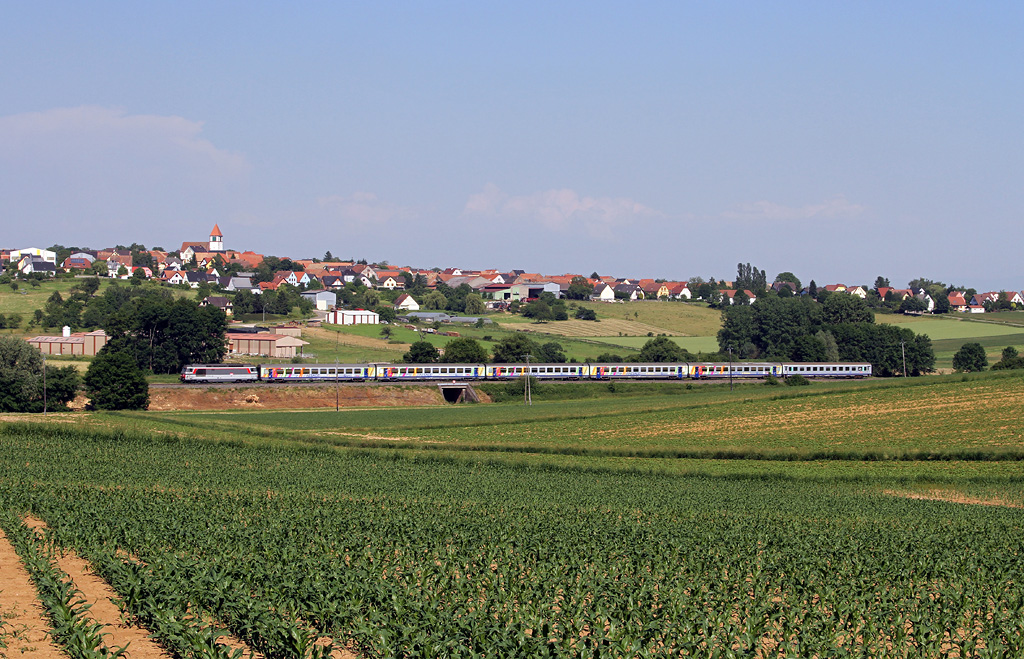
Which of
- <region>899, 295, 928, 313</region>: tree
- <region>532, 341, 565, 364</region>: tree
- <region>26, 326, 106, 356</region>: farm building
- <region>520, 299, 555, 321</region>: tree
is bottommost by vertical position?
<region>532, 341, 565, 364</region>: tree

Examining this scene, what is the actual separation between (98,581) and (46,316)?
124099mm

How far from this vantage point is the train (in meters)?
88.9

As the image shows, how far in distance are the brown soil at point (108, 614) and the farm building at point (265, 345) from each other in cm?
9068

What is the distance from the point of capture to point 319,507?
29516 millimetres

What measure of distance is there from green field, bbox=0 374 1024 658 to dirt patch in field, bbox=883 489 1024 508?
20 centimetres

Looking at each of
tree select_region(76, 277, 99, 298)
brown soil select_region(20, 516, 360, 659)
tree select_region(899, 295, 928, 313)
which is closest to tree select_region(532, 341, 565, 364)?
tree select_region(76, 277, 99, 298)

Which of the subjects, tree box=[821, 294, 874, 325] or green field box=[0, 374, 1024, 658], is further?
tree box=[821, 294, 874, 325]

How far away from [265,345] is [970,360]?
81.1 meters

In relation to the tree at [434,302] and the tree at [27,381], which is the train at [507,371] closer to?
the tree at [27,381]

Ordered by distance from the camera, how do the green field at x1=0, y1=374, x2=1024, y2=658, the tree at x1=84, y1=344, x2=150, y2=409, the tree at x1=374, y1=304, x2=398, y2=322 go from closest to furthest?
the green field at x1=0, y1=374, x2=1024, y2=658, the tree at x1=84, y1=344, x2=150, y2=409, the tree at x1=374, y1=304, x2=398, y2=322

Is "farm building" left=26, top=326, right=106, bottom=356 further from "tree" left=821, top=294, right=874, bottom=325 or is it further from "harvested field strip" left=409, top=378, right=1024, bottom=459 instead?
"tree" left=821, top=294, right=874, bottom=325

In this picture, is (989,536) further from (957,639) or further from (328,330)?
(328,330)

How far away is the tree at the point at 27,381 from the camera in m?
74.5

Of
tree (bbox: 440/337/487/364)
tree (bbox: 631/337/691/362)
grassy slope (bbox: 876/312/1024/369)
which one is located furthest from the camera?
grassy slope (bbox: 876/312/1024/369)
